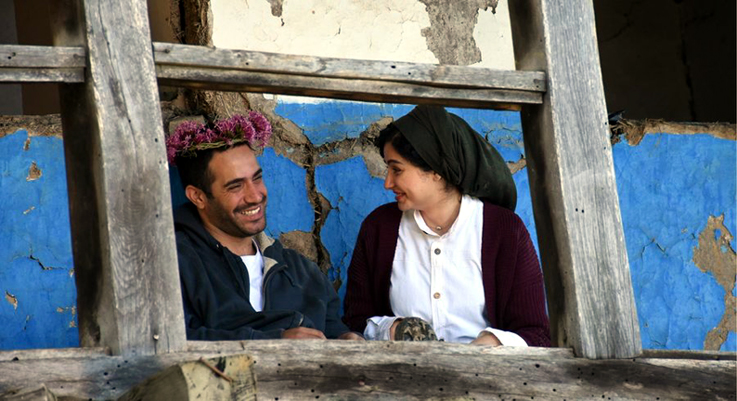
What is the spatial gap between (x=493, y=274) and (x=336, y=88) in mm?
1377

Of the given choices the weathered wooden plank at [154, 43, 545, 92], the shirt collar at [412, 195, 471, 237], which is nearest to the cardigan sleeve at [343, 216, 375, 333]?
the shirt collar at [412, 195, 471, 237]

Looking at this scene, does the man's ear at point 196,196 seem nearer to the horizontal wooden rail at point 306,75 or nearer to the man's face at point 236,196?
the man's face at point 236,196

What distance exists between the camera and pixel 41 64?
3.35 metres

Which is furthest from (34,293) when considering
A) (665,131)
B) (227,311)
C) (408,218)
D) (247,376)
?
(665,131)

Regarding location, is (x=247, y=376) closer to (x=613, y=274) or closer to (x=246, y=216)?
(x=613, y=274)

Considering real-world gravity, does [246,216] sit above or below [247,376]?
above

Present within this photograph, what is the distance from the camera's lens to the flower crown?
4828mm

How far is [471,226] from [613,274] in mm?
1110

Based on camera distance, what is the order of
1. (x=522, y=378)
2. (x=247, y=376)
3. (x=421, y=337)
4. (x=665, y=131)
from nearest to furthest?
1. (x=247, y=376)
2. (x=522, y=378)
3. (x=421, y=337)
4. (x=665, y=131)

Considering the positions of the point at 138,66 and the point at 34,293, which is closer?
the point at 138,66

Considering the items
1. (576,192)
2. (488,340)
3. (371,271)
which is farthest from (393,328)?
(576,192)

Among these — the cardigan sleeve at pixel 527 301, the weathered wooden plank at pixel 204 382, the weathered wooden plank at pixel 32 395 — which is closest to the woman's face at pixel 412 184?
the cardigan sleeve at pixel 527 301

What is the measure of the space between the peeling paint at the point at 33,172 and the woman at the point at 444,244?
1260 millimetres

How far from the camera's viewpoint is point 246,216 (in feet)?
15.7
